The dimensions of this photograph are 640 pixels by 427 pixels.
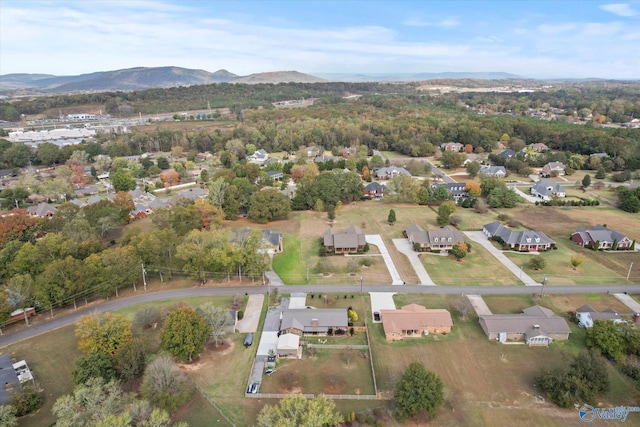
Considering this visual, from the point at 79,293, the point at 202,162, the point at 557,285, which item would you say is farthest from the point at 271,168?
the point at 557,285

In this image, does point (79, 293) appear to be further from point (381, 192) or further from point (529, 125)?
point (529, 125)

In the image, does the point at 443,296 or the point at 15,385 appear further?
the point at 443,296

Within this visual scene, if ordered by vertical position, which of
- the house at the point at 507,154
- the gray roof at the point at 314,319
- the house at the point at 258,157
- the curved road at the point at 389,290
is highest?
the house at the point at 507,154

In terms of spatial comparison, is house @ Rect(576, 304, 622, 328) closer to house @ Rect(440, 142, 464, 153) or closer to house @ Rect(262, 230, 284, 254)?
house @ Rect(262, 230, 284, 254)

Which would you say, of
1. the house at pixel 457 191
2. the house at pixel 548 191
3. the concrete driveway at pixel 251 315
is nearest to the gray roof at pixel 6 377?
the concrete driveway at pixel 251 315

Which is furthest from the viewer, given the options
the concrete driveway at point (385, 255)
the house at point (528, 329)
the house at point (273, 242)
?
the house at point (273, 242)

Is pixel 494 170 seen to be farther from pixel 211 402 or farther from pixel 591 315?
pixel 211 402

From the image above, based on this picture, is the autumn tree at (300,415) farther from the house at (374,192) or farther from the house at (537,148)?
the house at (537,148)
